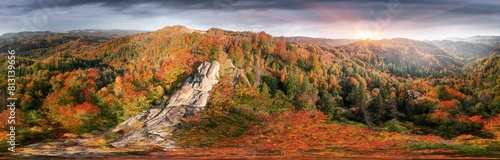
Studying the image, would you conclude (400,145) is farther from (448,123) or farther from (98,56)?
(98,56)

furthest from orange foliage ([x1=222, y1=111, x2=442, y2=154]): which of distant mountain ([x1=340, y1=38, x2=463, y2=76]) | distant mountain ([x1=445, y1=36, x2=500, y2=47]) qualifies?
distant mountain ([x1=445, y1=36, x2=500, y2=47])

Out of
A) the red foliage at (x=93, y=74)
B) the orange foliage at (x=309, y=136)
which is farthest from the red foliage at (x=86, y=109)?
the orange foliage at (x=309, y=136)

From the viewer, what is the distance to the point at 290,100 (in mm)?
59219

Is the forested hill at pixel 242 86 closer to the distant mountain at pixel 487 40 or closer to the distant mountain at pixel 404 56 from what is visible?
the distant mountain at pixel 404 56

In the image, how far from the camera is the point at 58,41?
6638cm

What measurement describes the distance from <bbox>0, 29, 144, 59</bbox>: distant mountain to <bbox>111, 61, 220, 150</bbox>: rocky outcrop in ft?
40.8

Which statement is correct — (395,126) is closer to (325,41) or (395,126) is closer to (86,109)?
(325,41)

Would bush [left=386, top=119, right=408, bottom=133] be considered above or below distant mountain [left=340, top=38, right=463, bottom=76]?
below

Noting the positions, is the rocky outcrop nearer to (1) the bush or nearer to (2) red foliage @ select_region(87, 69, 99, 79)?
(2) red foliage @ select_region(87, 69, 99, 79)

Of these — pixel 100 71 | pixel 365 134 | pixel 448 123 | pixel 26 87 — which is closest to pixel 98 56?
pixel 100 71

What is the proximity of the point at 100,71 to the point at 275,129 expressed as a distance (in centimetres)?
1990

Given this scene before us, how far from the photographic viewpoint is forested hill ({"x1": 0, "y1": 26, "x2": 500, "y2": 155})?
5538 centimetres

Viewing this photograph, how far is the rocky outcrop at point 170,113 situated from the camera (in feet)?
171

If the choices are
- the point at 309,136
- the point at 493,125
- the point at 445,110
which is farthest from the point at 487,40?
the point at 309,136
